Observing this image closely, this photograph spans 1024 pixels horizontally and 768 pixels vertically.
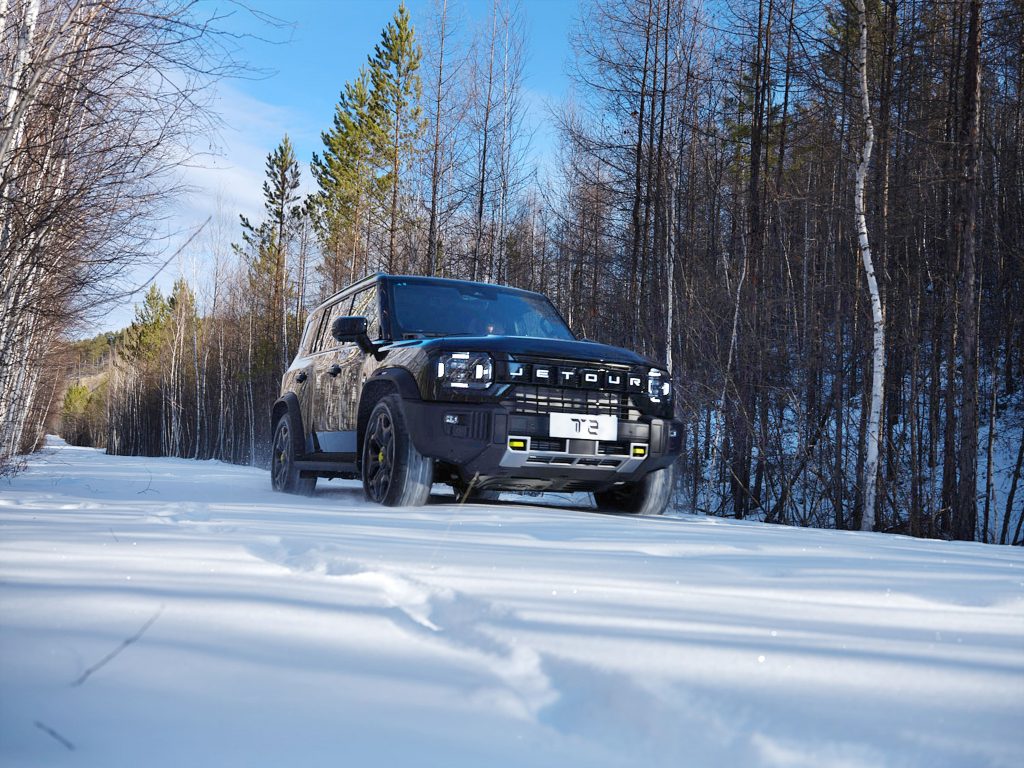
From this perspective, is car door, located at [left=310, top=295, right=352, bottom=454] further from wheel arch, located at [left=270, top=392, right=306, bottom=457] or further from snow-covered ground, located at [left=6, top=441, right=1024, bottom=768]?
snow-covered ground, located at [left=6, top=441, right=1024, bottom=768]

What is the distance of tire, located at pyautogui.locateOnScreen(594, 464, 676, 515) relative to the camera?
5.86m

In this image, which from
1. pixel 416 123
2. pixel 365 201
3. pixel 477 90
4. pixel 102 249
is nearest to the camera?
pixel 102 249

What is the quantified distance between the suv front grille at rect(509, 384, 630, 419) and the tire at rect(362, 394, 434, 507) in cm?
70

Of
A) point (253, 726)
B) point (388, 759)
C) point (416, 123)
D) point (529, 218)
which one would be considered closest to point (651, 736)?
point (388, 759)

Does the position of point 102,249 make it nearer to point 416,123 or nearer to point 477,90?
point 477,90

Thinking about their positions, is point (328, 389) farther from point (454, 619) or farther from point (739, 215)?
point (739, 215)

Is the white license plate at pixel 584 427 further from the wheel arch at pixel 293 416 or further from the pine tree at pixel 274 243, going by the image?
the pine tree at pixel 274 243

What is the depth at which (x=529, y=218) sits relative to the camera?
3697 cm

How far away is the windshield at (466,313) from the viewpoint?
6230 millimetres

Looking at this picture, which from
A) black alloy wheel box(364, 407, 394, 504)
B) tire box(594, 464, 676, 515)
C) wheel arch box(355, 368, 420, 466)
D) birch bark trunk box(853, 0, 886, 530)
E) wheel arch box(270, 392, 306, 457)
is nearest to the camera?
wheel arch box(355, 368, 420, 466)

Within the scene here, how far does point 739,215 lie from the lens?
15.1 m

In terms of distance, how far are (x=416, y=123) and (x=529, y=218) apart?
1148 cm

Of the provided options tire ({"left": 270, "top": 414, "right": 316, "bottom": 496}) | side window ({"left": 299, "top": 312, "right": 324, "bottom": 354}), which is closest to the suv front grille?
tire ({"left": 270, "top": 414, "right": 316, "bottom": 496})

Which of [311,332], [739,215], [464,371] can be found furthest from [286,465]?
[739,215]
